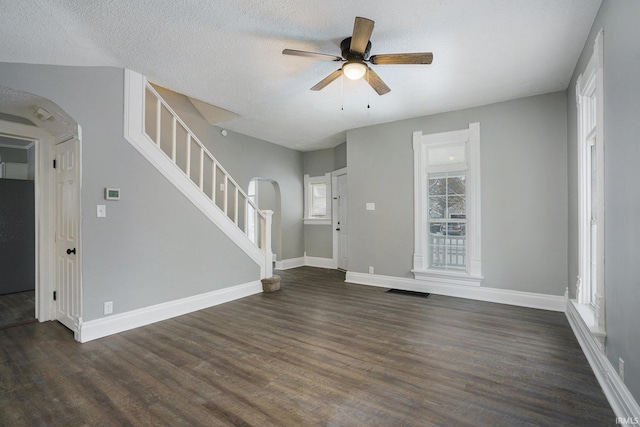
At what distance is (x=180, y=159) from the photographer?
4988mm

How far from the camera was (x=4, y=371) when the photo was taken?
7.91 ft

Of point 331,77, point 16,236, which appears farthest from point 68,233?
point 331,77

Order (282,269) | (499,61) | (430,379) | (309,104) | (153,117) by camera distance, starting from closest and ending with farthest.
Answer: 1. (430,379)
2. (499,61)
3. (309,104)
4. (153,117)
5. (282,269)

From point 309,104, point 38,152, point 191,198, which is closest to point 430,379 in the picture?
point 191,198

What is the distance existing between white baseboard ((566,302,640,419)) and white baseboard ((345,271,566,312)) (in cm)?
114

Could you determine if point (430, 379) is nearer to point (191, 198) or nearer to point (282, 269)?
point (191, 198)

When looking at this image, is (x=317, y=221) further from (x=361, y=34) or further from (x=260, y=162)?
(x=361, y=34)

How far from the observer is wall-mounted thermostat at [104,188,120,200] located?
124 inches

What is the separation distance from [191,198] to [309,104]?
6.96ft

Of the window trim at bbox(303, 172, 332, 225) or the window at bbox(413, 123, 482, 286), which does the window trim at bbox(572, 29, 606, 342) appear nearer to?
the window at bbox(413, 123, 482, 286)

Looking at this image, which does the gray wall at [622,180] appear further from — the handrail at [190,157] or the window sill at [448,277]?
the handrail at [190,157]

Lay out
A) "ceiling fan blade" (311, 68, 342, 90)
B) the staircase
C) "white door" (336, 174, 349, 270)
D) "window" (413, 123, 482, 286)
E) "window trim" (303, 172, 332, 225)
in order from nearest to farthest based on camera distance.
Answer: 1. "ceiling fan blade" (311, 68, 342, 90)
2. the staircase
3. "window" (413, 123, 482, 286)
4. "white door" (336, 174, 349, 270)
5. "window trim" (303, 172, 332, 225)

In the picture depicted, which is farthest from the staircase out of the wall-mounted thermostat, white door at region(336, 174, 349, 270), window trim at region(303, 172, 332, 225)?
white door at region(336, 174, 349, 270)

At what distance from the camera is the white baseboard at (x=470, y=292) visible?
12.8ft
